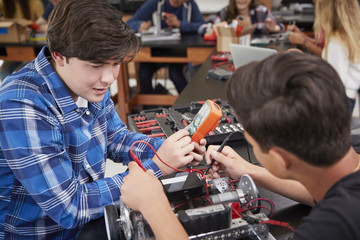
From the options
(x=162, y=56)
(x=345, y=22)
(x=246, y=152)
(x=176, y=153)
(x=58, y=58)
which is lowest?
(x=162, y=56)

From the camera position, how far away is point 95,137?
3.75 ft

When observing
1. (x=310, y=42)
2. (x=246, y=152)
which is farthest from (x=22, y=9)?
(x=246, y=152)

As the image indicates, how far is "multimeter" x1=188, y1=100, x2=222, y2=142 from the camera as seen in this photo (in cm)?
98

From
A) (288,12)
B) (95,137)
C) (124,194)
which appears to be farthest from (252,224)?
(288,12)

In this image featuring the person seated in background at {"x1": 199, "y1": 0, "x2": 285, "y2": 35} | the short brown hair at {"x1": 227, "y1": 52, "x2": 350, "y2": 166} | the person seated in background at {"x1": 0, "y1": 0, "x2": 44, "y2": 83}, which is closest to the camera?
the short brown hair at {"x1": 227, "y1": 52, "x2": 350, "y2": 166}

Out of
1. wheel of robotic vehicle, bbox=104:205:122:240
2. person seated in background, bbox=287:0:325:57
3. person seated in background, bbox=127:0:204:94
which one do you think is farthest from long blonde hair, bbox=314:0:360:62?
wheel of robotic vehicle, bbox=104:205:122:240

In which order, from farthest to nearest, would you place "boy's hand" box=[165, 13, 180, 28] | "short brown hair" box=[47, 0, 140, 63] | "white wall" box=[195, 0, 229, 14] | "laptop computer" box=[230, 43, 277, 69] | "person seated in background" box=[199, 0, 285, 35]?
"white wall" box=[195, 0, 229, 14], "boy's hand" box=[165, 13, 180, 28], "person seated in background" box=[199, 0, 285, 35], "laptop computer" box=[230, 43, 277, 69], "short brown hair" box=[47, 0, 140, 63]

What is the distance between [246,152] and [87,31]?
0.68 metres

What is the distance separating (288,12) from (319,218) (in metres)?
4.27

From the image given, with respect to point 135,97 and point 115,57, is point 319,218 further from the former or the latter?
point 135,97

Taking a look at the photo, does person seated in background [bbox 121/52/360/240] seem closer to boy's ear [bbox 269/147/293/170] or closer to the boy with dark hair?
boy's ear [bbox 269/147/293/170]

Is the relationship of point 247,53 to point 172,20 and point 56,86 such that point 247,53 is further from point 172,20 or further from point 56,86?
point 172,20

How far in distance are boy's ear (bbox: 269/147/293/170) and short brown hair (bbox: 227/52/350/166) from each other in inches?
0.5

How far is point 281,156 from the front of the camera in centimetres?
68
